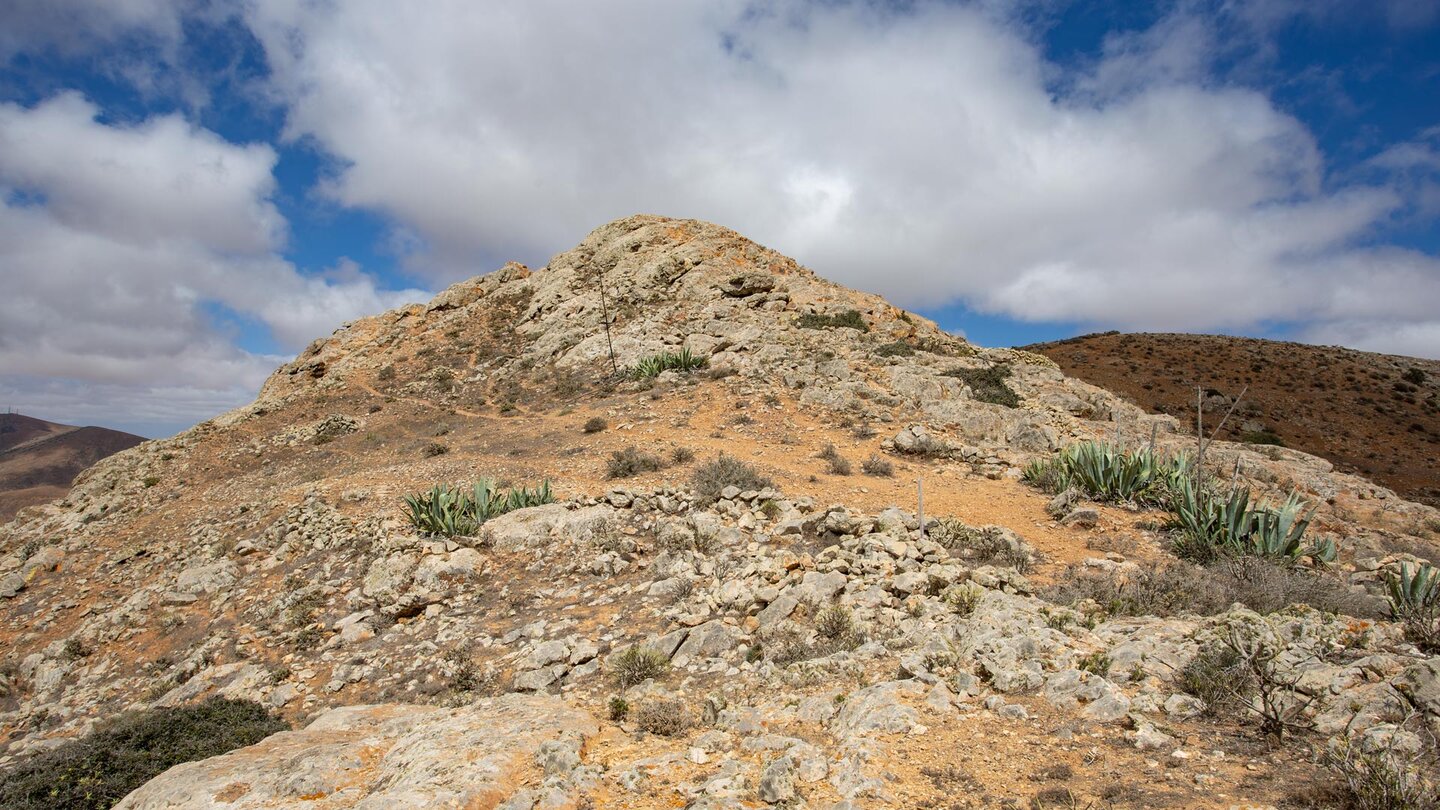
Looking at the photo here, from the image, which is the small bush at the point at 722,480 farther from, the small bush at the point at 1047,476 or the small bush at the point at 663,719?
the small bush at the point at 1047,476

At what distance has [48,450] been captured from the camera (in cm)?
9706

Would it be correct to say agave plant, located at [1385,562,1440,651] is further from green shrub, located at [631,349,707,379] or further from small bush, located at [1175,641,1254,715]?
green shrub, located at [631,349,707,379]

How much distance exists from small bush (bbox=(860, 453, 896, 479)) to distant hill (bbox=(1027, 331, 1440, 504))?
27.5m

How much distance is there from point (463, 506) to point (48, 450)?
13452cm

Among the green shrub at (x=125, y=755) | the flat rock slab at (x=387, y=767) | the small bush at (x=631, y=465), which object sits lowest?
the green shrub at (x=125, y=755)

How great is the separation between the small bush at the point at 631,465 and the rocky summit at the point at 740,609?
0.22 feet

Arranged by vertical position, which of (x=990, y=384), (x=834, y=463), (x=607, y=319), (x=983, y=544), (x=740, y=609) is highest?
(x=607, y=319)

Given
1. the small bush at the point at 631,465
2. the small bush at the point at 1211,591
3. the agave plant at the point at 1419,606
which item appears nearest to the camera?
the agave plant at the point at 1419,606

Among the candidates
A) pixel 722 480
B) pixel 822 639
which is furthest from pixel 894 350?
pixel 822 639

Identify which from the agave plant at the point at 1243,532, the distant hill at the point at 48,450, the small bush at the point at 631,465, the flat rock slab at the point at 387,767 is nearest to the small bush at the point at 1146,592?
the agave plant at the point at 1243,532

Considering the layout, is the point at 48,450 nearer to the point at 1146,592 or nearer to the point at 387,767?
the point at 387,767

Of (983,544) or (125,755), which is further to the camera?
(983,544)

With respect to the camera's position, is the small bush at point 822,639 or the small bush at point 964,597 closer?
the small bush at point 822,639

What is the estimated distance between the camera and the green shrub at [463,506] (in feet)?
31.9
